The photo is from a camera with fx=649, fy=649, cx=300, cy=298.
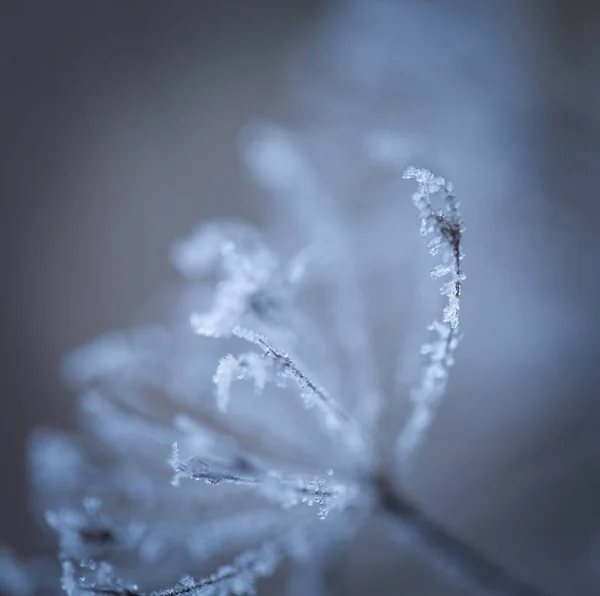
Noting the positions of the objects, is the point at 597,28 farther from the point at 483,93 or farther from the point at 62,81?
the point at 62,81

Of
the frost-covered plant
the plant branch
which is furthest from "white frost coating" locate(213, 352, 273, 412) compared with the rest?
the plant branch

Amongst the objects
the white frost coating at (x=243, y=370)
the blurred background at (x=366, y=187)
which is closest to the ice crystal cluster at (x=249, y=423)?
the white frost coating at (x=243, y=370)

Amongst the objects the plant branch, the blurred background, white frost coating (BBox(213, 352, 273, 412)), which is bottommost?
the plant branch

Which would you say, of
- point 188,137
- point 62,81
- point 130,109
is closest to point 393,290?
point 188,137

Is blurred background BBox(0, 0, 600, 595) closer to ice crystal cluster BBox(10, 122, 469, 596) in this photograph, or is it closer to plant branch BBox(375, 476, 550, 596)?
→ ice crystal cluster BBox(10, 122, 469, 596)

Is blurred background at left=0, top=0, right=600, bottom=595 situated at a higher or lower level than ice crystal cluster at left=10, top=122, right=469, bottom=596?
higher

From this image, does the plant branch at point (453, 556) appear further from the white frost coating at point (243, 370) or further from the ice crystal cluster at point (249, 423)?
the white frost coating at point (243, 370)

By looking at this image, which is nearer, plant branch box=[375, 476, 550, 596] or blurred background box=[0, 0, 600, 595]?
plant branch box=[375, 476, 550, 596]

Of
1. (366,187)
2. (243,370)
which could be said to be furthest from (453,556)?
(366,187)

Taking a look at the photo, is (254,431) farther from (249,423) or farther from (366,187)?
(366,187)
